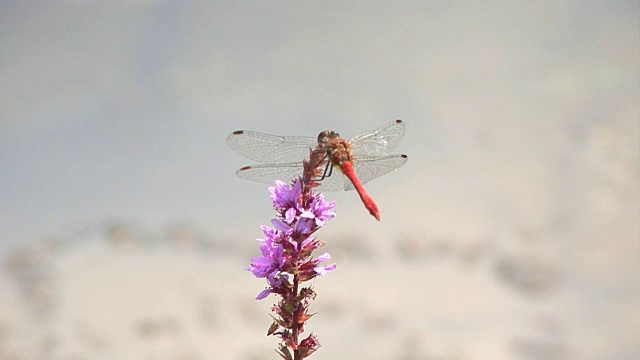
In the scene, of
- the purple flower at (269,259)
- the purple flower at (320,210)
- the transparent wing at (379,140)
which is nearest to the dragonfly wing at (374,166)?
the transparent wing at (379,140)

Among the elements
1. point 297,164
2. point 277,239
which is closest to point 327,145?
point 297,164

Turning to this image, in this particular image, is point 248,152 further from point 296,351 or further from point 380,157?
point 296,351

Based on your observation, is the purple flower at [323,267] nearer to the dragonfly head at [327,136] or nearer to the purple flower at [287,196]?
the purple flower at [287,196]

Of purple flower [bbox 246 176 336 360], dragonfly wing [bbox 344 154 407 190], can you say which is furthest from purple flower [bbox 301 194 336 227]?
dragonfly wing [bbox 344 154 407 190]

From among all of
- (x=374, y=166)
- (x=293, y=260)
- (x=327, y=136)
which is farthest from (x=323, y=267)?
(x=374, y=166)

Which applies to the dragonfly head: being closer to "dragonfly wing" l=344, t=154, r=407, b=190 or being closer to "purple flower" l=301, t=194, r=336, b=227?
"dragonfly wing" l=344, t=154, r=407, b=190

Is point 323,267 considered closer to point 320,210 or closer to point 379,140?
point 320,210
